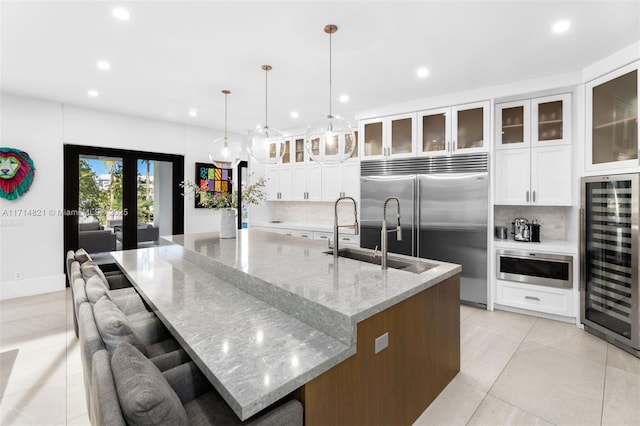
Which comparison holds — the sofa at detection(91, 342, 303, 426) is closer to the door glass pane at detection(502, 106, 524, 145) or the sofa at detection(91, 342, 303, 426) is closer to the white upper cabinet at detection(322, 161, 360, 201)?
the door glass pane at detection(502, 106, 524, 145)

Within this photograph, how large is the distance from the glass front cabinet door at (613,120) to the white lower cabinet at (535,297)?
142 cm

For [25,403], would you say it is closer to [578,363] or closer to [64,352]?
[64,352]

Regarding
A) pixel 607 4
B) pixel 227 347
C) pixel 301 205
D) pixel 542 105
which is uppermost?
pixel 607 4

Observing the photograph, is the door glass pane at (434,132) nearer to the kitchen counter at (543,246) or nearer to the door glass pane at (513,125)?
the door glass pane at (513,125)

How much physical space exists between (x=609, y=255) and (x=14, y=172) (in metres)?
7.14

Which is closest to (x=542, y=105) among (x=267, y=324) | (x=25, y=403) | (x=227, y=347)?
(x=267, y=324)

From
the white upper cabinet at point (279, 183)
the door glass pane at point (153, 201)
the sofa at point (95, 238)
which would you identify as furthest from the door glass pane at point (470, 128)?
the sofa at point (95, 238)

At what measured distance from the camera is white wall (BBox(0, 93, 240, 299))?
426 centimetres

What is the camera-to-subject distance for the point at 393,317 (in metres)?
1.68

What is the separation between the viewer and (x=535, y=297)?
3.65 metres

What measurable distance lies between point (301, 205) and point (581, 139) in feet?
15.4

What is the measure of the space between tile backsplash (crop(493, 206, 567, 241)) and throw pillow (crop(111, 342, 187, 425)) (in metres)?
4.42

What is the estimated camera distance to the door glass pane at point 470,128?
3936mm

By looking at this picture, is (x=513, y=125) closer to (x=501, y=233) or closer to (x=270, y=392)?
(x=501, y=233)
